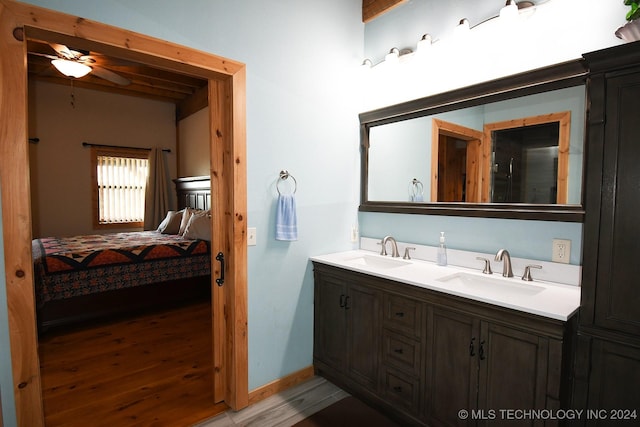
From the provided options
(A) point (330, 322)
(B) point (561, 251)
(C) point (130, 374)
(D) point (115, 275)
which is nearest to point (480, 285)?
(B) point (561, 251)

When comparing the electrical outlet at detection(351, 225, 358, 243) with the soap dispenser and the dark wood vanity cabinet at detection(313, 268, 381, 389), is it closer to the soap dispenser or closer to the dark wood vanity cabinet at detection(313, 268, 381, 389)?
the dark wood vanity cabinet at detection(313, 268, 381, 389)

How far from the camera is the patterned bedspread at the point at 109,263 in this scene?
328 centimetres

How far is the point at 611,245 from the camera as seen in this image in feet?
4.26

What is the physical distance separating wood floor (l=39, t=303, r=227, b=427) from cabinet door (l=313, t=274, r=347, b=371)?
2.62 feet

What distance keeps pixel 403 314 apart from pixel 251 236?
107 cm

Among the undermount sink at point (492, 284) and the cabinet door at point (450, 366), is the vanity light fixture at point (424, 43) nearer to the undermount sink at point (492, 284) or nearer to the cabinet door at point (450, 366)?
the undermount sink at point (492, 284)

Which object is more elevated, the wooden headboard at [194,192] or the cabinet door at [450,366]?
the wooden headboard at [194,192]

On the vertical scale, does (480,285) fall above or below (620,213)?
below

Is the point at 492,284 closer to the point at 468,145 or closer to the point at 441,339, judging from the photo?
the point at 441,339

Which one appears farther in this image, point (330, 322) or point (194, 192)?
point (194, 192)

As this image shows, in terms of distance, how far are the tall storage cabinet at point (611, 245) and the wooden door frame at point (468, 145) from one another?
2.66 ft

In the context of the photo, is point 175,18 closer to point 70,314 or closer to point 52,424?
point 52,424

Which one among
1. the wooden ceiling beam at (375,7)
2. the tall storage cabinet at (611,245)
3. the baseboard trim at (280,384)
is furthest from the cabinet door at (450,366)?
the wooden ceiling beam at (375,7)

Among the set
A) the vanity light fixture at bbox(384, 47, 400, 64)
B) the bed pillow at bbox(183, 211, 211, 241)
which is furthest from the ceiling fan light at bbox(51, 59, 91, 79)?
the vanity light fixture at bbox(384, 47, 400, 64)
